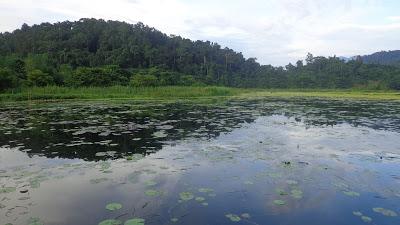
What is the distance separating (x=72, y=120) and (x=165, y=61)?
62.1 metres

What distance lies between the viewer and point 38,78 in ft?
126

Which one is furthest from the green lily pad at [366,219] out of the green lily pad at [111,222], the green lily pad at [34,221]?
the green lily pad at [34,221]

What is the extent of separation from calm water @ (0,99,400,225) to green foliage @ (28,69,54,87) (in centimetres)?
2429

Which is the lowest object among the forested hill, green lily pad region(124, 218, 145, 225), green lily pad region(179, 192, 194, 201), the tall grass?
green lily pad region(124, 218, 145, 225)

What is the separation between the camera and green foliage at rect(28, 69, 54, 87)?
3788 cm

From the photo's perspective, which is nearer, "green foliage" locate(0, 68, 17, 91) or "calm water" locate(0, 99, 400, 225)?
"calm water" locate(0, 99, 400, 225)

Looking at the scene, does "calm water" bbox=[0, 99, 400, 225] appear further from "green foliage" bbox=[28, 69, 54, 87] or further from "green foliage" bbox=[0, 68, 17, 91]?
"green foliage" bbox=[28, 69, 54, 87]

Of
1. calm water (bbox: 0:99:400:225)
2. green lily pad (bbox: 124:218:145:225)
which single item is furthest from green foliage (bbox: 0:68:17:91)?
green lily pad (bbox: 124:218:145:225)

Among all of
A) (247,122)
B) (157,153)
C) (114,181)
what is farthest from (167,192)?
(247,122)

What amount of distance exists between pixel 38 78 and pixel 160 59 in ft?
131

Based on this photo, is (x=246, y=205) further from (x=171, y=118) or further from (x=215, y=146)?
(x=171, y=118)

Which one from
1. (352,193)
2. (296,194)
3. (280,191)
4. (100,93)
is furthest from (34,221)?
(100,93)

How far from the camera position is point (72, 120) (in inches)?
703

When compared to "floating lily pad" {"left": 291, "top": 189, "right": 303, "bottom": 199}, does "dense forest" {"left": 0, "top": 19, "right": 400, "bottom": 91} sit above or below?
above
